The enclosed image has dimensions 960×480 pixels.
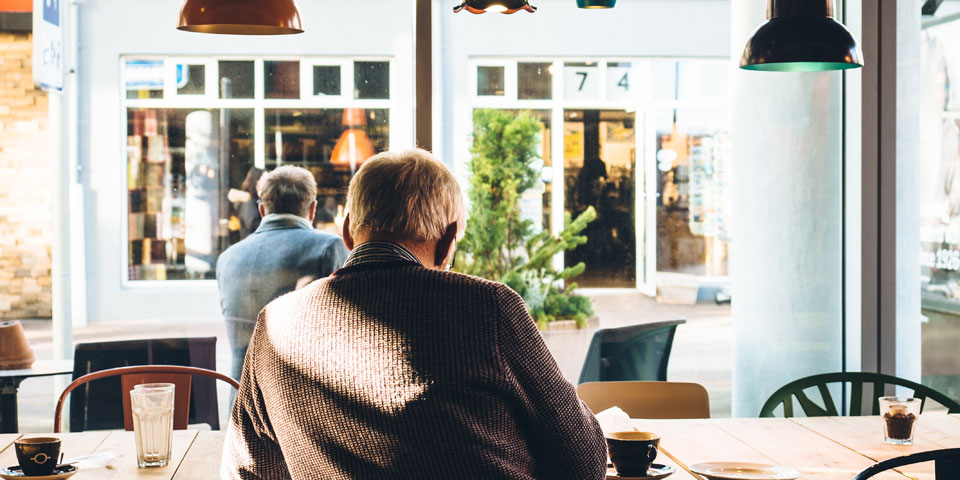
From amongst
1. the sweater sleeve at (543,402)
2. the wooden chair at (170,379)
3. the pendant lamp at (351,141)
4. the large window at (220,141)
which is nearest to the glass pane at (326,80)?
the large window at (220,141)

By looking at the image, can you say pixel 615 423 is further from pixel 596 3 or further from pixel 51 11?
pixel 51 11

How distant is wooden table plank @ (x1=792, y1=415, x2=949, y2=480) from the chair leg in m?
0.61

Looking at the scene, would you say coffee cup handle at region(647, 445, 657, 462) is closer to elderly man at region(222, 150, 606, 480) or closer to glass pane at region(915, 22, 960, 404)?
elderly man at region(222, 150, 606, 480)

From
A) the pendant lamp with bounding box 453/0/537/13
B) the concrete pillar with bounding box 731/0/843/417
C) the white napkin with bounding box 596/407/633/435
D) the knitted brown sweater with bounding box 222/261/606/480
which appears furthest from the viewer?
the concrete pillar with bounding box 731/0/843/417

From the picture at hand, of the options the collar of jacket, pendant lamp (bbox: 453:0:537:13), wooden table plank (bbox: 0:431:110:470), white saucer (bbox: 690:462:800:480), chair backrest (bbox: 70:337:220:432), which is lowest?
chair backrest (bbox: 70:337:220:432)

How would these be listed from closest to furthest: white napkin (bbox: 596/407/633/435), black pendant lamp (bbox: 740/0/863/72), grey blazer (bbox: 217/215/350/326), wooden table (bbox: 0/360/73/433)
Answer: white napkin (bbox: 596/407/633/435), black pendant lamp (bbox: 740/0/863/72), wooden table (bbox: 0/360/73/433), grey blazer (bbox: 217/215/350/326)

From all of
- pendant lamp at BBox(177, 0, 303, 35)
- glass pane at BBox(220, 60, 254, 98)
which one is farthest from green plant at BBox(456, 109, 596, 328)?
pendant lamp at BBox(177, 0, 303, 35)

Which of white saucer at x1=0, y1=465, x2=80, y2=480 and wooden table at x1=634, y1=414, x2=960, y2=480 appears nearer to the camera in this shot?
white saucer at x1=0, y1=465, x2=80, y2=480

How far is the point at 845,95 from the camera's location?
470 centimetres

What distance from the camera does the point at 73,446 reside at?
8.35ft

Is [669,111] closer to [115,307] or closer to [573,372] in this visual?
[573,372]

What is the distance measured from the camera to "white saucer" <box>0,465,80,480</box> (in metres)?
2.07

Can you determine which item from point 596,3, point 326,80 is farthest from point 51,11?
point 596,3

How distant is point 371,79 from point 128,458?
111 inches
